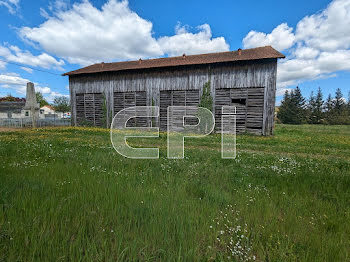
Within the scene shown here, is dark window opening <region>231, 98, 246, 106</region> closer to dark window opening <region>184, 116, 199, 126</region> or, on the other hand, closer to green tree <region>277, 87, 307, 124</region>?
dark window opening <region>184, 116, 199, 126</region>

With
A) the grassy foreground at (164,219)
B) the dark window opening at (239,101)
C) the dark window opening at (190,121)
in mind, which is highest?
the dark window opening at (239,101)

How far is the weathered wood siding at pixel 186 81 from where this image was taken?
16000mm

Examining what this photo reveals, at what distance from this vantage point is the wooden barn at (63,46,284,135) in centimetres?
1617

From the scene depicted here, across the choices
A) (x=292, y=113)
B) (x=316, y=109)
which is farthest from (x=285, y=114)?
(x=316, y=109)

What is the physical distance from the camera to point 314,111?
5891cm

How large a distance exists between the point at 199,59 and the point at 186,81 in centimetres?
290

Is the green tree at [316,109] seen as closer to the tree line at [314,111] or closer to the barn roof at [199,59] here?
the tree line at [314,111]

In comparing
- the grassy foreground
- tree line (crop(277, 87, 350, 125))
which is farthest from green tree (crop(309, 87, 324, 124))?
the grassy foreground

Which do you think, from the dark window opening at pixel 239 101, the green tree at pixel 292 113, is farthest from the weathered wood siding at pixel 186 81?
the green tree at pixel 292 113

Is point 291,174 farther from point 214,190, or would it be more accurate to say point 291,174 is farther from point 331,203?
point 214,190

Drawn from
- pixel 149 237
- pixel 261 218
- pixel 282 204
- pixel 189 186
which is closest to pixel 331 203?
pixel 282 204

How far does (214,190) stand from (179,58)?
62.9 ft

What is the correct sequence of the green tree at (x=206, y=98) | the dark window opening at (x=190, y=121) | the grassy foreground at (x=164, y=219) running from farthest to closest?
the dark window opening at (x=190, y=121) → the green tree at (x=206, y=98) → the grassy foreground at (x=164, y=219)

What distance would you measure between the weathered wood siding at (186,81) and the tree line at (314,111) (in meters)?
52.8
